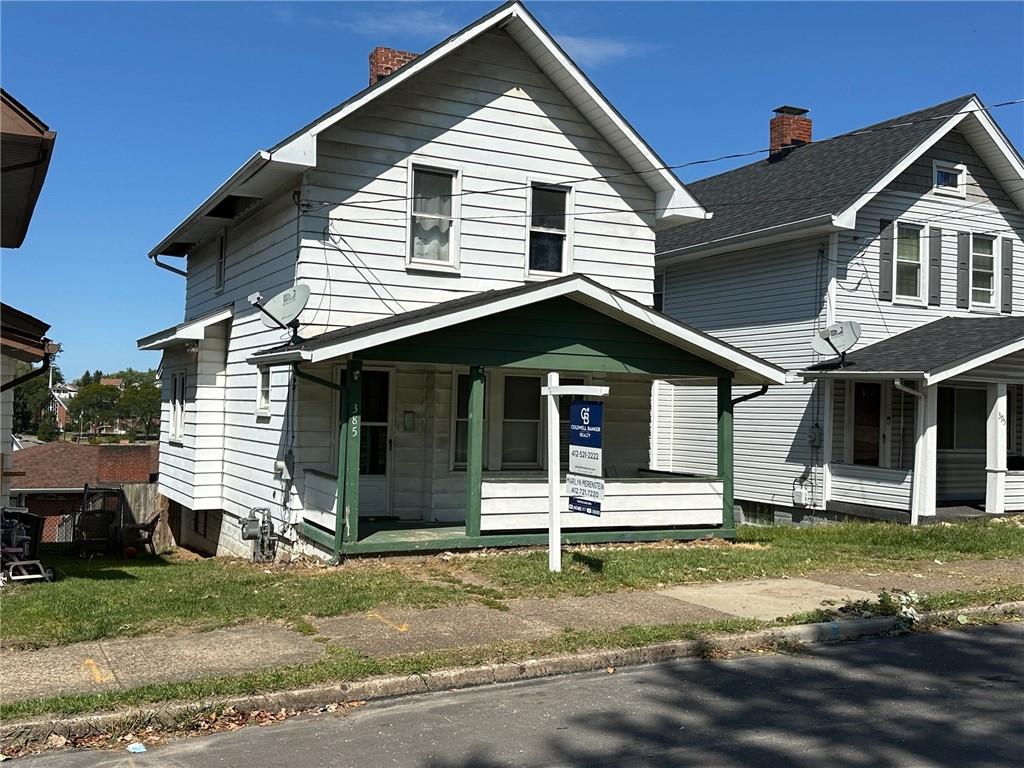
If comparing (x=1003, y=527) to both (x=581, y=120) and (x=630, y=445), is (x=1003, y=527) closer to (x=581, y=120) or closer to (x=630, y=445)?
(x=630, y=445)

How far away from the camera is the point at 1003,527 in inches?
682

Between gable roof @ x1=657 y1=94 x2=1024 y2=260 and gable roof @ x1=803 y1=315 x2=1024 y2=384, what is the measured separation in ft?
8.69

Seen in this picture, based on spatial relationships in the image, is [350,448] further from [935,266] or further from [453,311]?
[935,266]

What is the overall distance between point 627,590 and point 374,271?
6146 millimetres

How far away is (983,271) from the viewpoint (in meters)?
22.3

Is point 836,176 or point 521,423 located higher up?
point 836,176

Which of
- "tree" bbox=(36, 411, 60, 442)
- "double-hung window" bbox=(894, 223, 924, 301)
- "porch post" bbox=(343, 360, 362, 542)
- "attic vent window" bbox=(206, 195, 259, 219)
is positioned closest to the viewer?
"porch post" bbox=(343, 360, 362, 542)

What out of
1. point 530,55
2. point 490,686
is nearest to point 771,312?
point 530,55

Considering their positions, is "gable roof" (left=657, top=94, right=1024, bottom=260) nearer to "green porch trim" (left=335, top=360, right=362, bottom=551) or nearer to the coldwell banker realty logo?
the coldwell banker realty logo

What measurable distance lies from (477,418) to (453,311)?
4.55ft

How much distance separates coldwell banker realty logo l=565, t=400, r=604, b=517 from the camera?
11195 mm

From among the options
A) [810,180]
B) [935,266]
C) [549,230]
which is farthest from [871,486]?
[549,230]

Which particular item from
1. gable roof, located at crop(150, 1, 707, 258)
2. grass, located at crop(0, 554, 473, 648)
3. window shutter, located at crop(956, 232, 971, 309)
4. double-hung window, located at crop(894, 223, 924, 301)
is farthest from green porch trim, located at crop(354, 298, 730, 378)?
window shutter, located at crop(956, 232, 971, 309)

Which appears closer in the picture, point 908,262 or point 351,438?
point 351,438
